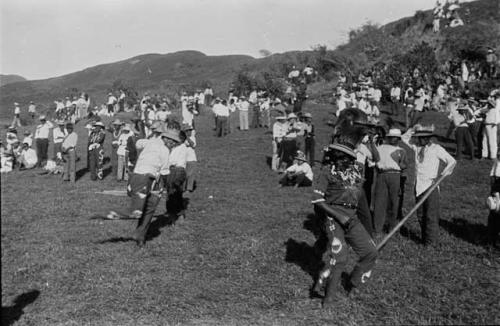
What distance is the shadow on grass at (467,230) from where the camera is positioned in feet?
30.1

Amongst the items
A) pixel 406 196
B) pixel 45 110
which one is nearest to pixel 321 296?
pixel 406 196

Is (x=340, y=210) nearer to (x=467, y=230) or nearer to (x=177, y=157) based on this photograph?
(x=467, y=230)

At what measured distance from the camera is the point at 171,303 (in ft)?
21.0

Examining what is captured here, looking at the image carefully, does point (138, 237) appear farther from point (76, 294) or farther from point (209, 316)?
point (209, 316)

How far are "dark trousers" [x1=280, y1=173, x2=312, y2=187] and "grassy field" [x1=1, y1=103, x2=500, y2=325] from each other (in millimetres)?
1547

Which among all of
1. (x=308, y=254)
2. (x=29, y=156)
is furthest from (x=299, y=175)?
(x=29, y=156)

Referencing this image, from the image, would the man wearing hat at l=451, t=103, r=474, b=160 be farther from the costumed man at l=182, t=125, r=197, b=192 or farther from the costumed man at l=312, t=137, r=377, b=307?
the costumed man at l=312, t=137, r=377, b=307

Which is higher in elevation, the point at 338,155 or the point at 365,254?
the point at 338,155

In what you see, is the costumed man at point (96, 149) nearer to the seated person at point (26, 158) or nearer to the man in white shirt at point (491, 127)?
the seated person at point (26, 158)

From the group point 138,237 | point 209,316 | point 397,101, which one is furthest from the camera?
point 397,101

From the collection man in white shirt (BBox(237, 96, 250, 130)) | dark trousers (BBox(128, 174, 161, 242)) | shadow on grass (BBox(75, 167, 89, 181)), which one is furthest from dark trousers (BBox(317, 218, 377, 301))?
man in white shirt (BBox(237, 96, 250, 130))

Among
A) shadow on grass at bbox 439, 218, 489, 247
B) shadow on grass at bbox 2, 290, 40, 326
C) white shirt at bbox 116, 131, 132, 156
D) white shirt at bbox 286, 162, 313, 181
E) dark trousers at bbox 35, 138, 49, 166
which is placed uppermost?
white shirt at bbox 116, 131, 132, 156

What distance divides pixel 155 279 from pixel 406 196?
812 cm

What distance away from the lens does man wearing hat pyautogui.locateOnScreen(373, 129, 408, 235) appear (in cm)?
912
